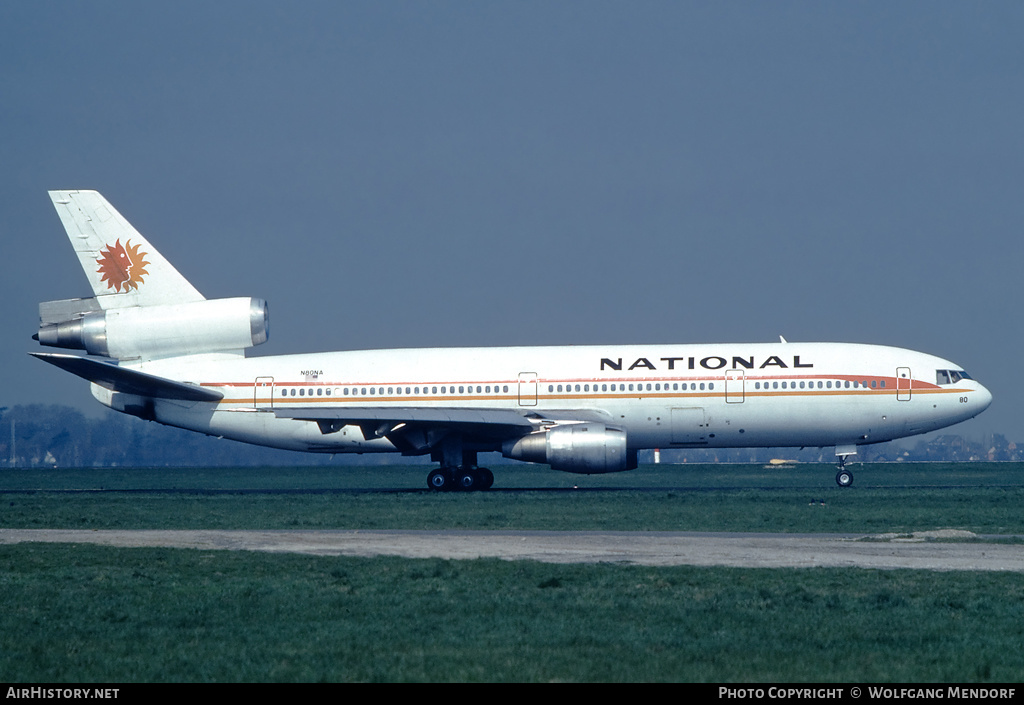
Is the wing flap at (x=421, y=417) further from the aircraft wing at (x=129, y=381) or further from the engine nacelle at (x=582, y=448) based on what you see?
the aircraft wing at (x=129, y=381)

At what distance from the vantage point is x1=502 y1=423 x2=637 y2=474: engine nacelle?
34.9 meters

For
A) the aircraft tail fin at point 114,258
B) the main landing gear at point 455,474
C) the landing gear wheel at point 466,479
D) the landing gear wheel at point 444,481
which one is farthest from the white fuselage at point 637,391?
the aircraft tail fin at point 114,258

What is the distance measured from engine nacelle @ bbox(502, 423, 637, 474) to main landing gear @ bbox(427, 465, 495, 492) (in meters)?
3.21

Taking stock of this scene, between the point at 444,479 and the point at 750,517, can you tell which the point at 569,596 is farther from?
the point at 444,479


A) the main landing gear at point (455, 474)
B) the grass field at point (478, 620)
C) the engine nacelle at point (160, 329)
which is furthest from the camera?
the engine nacelle at point (160, 329)

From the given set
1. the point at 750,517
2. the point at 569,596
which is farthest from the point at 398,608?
the point at 750,517

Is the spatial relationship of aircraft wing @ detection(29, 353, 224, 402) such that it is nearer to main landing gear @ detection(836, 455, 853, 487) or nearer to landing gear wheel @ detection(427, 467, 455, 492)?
landing gear wheel @ detection(427, 467, 455, 492)

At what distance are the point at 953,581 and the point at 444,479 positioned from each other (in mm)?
23852

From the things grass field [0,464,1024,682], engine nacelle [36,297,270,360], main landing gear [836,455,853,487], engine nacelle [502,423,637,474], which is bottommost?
grass field [0,464,1024,682]

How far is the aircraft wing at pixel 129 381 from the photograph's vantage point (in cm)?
3483

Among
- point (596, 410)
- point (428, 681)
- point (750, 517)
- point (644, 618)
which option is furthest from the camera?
point (596, 410)

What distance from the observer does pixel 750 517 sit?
26.6 meters

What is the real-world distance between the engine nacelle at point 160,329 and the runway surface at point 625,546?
15.0m

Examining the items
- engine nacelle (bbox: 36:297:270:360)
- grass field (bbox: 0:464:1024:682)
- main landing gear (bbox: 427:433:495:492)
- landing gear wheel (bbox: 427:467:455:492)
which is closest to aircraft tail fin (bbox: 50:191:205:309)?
engine nacelle (bbox: 36:297:270:360)
